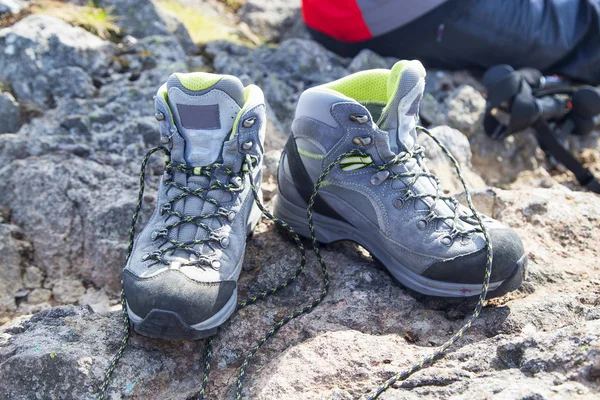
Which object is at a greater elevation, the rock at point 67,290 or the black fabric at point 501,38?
the black fabric at point 501,38

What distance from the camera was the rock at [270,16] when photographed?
5.69 m

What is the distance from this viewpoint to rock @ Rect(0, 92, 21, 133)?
356 cm

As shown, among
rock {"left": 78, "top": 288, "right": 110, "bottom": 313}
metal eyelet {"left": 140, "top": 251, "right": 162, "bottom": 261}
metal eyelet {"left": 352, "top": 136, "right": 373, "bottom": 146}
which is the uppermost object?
metal eyelet {"left": 352, "top": 136, "right": 373, "bottom": 146}

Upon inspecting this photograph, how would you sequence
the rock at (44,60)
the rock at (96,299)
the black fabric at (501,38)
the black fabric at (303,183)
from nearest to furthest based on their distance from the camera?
the black fabric at (303,183) < the rock at (96,299) < the rock at (44,60) < the black fabric at (501,38)

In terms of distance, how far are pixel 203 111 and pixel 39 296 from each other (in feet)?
4.37

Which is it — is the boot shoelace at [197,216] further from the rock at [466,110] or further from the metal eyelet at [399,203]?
the rock at [466,110]

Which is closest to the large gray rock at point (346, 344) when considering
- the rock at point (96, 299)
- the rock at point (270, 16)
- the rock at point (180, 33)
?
the rock at point (96, 299)

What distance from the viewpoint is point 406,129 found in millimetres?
2436

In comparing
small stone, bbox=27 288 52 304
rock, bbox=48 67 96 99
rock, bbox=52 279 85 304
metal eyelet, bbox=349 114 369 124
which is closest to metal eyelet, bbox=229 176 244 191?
metal eyelet, bbox=349 114 369 124

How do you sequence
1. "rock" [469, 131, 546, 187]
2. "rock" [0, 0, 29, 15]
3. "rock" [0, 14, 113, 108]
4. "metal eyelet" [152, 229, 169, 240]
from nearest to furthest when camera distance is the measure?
"metal eyelet" [152, 229, 169, 240] < "rock" [0, 14, 113, 108] < "rock" [0, 0, 29, 15] < "rock" [469, 131, 546, 187]

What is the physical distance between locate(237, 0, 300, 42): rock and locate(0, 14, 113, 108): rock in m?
2.03

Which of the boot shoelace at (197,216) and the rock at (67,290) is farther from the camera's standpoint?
the rock at (67,290)

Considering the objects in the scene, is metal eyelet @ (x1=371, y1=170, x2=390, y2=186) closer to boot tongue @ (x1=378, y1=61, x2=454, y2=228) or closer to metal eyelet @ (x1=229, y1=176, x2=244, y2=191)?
boot tongue @ (x1=378, y1=61, x2=454, y2=228)

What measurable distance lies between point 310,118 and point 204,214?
0.62m
